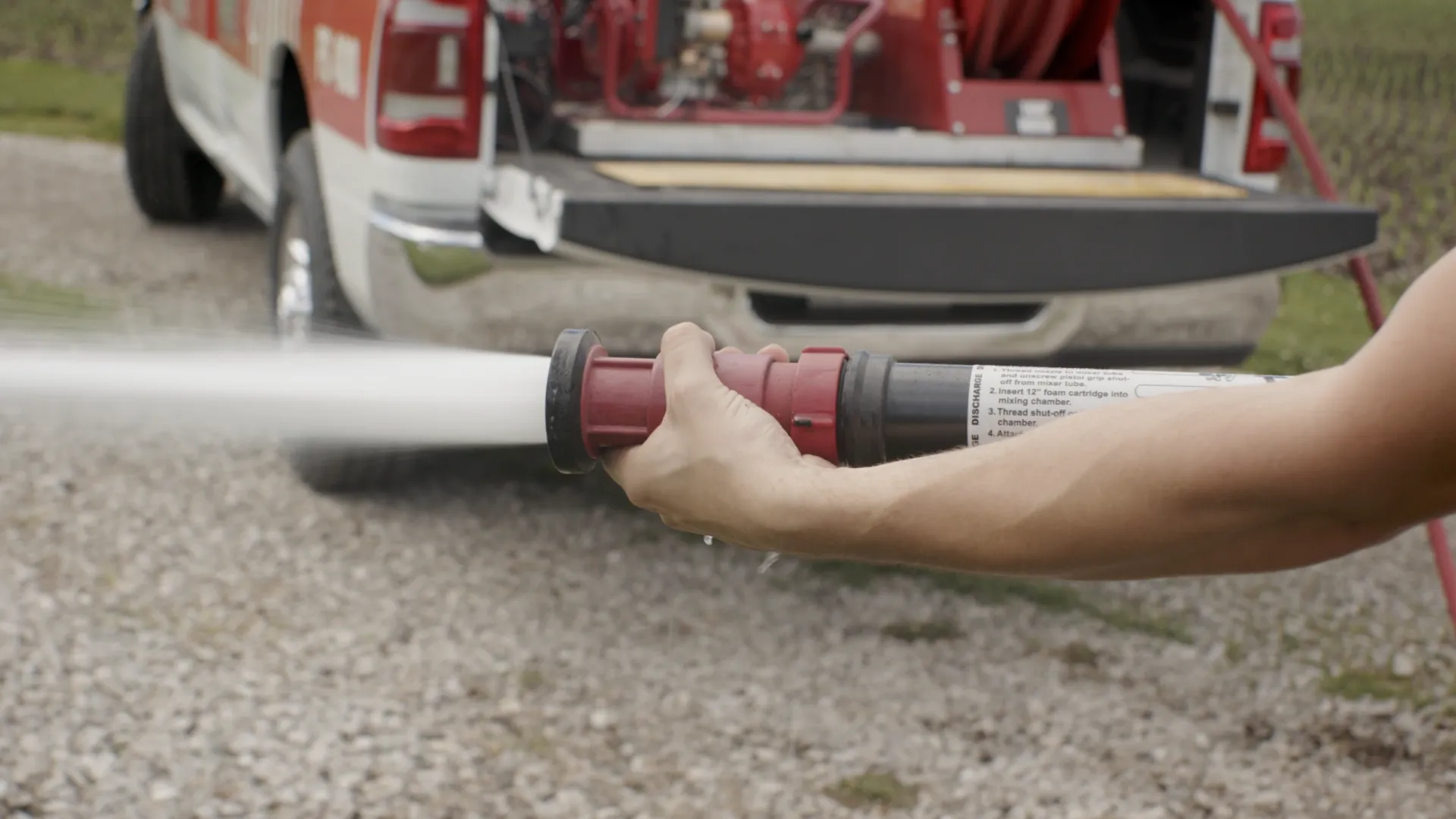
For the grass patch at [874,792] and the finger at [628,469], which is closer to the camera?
the finger at [628,469]

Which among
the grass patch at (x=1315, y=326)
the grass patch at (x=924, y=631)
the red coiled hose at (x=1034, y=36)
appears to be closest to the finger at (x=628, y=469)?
the grass patch at (x=924, y=631)

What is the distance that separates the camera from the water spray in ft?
4.67

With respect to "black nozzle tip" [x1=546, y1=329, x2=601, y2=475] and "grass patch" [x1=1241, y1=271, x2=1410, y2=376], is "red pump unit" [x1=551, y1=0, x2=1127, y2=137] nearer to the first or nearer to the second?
"grass patch" [x1=1241, y1=271, x2=1410, y2=376]

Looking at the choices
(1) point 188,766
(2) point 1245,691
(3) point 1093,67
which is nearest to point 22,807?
(1) point 188,766

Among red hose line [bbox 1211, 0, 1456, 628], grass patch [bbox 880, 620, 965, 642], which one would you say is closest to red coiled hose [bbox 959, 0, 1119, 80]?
red hose line [bbox 1211, 0, 1456, 628]

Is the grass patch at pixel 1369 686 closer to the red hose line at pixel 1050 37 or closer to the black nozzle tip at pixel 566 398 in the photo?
the red hose line at pixel 1050 37

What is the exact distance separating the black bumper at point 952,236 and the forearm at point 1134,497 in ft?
7.02

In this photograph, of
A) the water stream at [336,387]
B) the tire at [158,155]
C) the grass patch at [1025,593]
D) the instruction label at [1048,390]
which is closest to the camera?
the instruction label at [1048,390]

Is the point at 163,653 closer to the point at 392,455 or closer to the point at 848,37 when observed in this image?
the point at 392,455

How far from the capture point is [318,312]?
4309 millimetres

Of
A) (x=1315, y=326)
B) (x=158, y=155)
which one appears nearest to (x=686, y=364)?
(x=1315, y=326)

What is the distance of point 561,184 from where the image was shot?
11.8ft

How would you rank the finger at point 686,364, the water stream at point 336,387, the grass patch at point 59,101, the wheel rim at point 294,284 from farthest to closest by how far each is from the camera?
1. the grass patch at point 59,101
2. the wheel rim at point 294,284
3. the water stream at point 336,387
4. the finger at point 686,364

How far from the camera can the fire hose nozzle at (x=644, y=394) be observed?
1.46 meters
